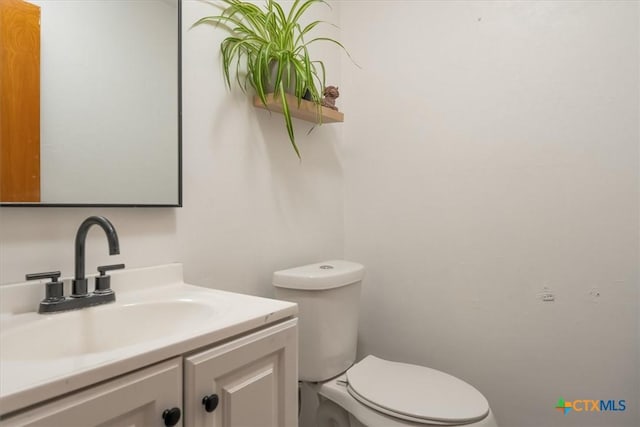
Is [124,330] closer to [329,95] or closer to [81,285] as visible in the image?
[81,285]

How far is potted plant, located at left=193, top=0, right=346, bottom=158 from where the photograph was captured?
1189 mm

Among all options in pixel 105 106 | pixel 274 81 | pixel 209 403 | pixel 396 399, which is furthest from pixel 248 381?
pixel 274 81

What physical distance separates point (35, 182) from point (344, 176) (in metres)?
1.24

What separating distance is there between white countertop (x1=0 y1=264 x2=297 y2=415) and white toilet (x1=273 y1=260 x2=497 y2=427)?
0.40 metres

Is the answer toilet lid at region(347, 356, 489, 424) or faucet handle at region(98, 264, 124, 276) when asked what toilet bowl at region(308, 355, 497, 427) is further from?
faucet handle at region(98, 264, 124, 276)

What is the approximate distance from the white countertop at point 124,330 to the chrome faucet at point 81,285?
0.07 feet

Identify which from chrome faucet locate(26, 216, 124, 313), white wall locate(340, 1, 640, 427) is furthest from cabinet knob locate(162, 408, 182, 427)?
white wall locate(340, 1, 640, 427)

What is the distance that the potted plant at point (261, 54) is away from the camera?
3.90 ft

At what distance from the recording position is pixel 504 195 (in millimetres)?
1377

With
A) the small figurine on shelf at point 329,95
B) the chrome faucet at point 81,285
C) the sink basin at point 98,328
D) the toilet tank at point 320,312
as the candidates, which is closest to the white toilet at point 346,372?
the toilet tank at point 320,312

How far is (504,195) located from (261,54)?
1032 mm

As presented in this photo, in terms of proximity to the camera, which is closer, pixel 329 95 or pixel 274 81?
pixel 274 81

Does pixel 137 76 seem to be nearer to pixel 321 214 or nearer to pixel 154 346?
pixel 154 346

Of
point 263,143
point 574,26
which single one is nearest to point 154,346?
point 263,143
